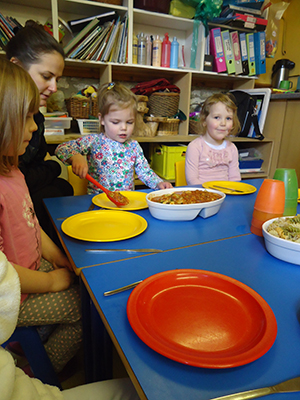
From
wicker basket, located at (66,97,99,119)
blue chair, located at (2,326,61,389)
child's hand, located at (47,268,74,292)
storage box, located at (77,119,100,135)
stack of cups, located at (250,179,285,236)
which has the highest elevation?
wicker basket, located at (66,97,99,119)

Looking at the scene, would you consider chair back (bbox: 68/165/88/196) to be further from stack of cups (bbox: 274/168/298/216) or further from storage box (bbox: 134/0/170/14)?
storage box (bbox: 134/0/170/14)

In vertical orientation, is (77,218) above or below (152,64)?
below

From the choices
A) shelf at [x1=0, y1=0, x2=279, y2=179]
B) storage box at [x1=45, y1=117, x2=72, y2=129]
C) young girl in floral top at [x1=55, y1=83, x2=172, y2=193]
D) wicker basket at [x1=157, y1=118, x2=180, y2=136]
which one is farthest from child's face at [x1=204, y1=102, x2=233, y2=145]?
storage box at [x1=45, y1=117, x2=72, y2=129]

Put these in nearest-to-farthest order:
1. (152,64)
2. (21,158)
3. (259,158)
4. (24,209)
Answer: (24,209), (21,158), (152,64), (259,158)

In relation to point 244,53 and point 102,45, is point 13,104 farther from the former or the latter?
point 244,53

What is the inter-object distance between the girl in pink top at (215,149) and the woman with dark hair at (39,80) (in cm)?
89

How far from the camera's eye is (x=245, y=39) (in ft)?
9.30

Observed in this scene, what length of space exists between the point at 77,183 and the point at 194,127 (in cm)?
169

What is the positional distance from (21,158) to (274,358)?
57.4 inches

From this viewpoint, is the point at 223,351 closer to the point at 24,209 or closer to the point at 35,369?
the point at 35,369

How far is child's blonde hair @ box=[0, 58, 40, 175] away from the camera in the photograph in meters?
0.69

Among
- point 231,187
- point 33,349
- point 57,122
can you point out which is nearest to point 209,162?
point 231,187

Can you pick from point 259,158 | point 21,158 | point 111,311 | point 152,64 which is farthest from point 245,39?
point 111,311

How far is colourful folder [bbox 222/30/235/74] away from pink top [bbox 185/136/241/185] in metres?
1.37
